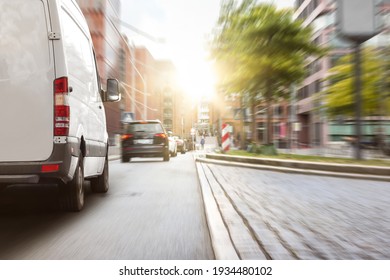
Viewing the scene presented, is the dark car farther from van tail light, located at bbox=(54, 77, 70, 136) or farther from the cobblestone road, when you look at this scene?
van tail light, located at bbox=(54, 77, 70, 136)

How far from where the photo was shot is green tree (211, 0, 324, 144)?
58.5ft

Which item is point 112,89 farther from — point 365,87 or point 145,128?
point 365,87

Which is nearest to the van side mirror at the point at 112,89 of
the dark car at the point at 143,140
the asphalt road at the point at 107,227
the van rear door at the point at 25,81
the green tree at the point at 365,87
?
the asphalt road at the point at 107,227

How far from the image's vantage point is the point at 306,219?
4562 millimetres

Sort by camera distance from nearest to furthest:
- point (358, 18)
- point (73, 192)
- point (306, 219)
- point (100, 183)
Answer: point (306, 219)
point (73, 192)
point (100, 183)
point (358, 18)

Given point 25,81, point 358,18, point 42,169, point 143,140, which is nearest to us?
point 25,81

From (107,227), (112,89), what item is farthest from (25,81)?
(112,89)

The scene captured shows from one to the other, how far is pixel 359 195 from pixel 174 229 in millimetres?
3459

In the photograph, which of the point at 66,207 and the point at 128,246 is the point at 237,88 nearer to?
the point at 66,207

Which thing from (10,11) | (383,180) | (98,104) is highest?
(10,11)

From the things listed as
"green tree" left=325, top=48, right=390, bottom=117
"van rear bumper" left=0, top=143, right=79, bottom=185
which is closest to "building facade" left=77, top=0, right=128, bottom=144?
"van rear bumper" left=0, top=143, right=79, bottom=185

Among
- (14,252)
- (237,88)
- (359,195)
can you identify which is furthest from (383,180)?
(237,88)

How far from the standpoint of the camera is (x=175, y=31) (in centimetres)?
354

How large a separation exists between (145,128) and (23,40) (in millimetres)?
12976
